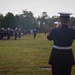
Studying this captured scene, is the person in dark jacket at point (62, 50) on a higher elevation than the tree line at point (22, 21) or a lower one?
higher

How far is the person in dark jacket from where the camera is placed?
8227mm

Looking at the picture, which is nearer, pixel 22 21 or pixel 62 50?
pixel 62 50

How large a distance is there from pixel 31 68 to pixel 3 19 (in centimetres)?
8719

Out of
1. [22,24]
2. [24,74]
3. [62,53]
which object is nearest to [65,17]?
[62,53]

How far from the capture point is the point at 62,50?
8219mm

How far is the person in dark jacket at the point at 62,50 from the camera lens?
324 inches

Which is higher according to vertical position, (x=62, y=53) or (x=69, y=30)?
(x=69, y=30)

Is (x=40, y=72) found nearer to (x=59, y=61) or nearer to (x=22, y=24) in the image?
(x=59, y=61)

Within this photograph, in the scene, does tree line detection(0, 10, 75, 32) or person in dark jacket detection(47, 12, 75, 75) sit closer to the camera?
person in dark jacket detection(47, 12, 75, 75)

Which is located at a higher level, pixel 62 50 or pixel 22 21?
pixel 62 50

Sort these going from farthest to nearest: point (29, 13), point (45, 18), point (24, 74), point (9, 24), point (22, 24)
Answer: point (45, 18), point (29, 13), point (22, 24), point (9, 24), point (24, 74)

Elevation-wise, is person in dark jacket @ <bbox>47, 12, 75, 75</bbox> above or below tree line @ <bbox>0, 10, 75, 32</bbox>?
above

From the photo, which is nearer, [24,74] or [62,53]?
A: [62,53]

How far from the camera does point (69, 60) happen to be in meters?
8.28
